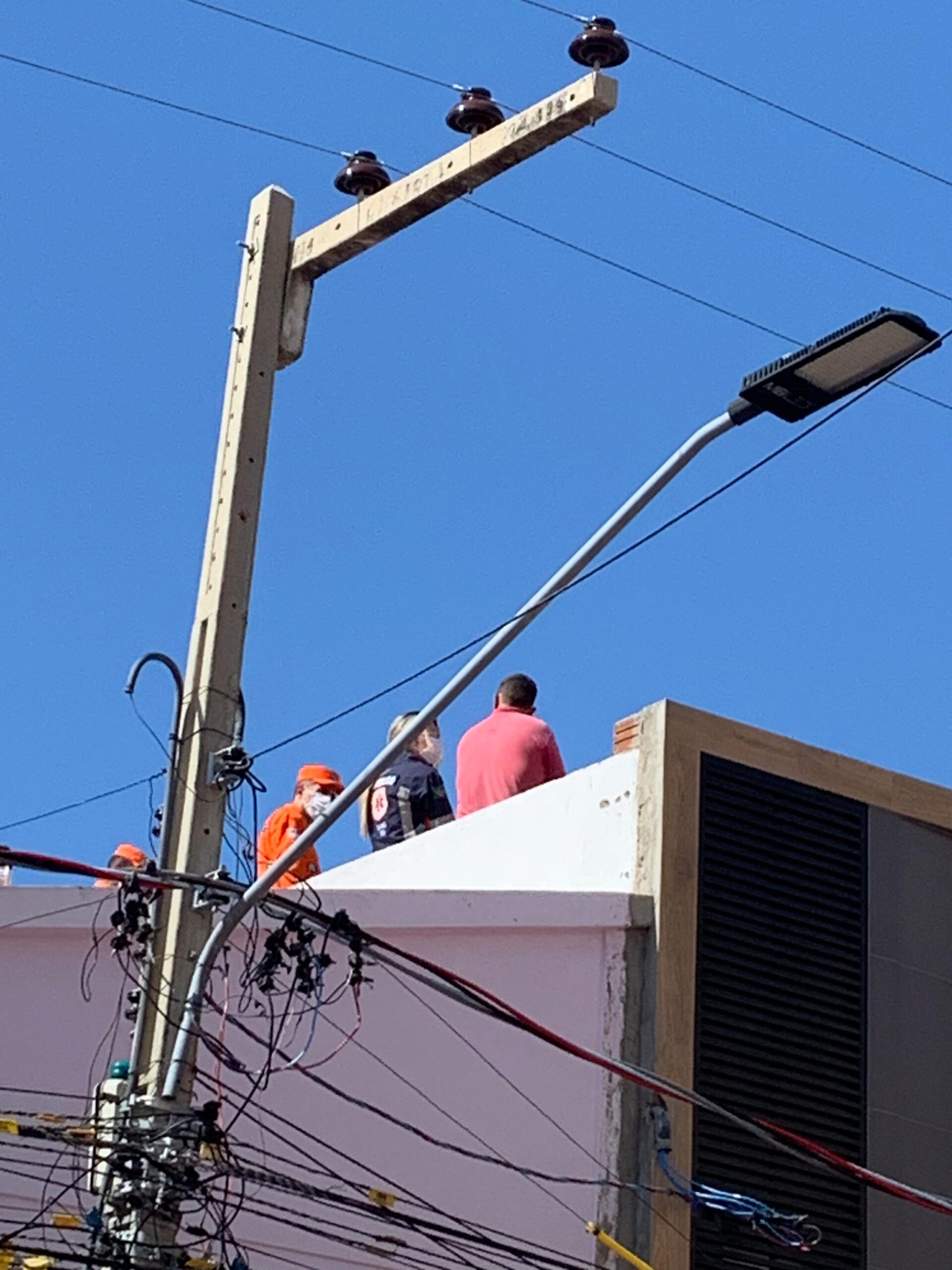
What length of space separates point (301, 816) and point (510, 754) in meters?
1.40

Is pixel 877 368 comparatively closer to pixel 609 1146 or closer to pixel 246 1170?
pixel 246 1170

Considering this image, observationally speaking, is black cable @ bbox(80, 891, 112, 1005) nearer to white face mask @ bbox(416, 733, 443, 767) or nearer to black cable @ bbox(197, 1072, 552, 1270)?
black cable @ bbox(197, 1072, 552, 1270)

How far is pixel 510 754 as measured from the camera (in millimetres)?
14883

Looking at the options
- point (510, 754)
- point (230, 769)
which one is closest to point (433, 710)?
point (230, 769)

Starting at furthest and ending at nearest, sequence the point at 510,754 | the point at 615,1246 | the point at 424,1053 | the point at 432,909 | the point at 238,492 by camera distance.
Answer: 1. the point at 510,754
2. the point at 432,909
3. the point at 424,1053
4. the point at 615,1246
5. the point at 238,492

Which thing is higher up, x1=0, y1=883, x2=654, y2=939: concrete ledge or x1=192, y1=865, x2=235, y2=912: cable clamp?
x1=0, y1=883, x2=654, y2=939: concrete ledge

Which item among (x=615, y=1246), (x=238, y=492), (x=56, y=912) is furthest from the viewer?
(x=615, y=1246)

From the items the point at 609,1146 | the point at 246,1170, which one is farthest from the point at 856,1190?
the point at 246,1170

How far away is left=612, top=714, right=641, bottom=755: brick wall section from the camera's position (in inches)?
538

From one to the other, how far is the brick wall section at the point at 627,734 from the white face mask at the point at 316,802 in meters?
2.06

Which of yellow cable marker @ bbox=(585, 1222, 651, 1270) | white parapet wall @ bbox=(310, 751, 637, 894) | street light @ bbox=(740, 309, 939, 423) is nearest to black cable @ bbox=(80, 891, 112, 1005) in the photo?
white parapet wall @ bbox=(310, 751, 637, 894)

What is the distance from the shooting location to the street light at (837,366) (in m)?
8.33

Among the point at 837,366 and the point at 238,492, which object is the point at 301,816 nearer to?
the point at 238,492

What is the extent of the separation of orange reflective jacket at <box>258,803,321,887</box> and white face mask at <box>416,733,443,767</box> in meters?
0.87
